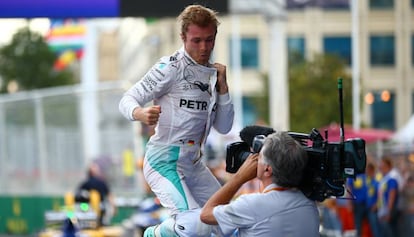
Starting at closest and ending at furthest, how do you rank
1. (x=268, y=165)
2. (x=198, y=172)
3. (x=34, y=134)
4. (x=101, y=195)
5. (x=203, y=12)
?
(x=268, y=165)
(x=203, y=12)
(x=198, y=172)
(x=101, y=195)
(x=34, y=134)

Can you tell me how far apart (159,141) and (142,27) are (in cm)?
8729

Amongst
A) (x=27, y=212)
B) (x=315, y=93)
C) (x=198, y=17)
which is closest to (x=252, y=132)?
(x=198, y=17)

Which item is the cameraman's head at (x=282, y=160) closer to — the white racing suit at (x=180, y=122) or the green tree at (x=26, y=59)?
the white racing suit at (x=180, y=122)

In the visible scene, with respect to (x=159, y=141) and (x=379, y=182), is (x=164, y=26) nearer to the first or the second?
(x=379, y=182)

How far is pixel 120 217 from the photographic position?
85.6ft

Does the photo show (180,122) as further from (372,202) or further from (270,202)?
(372,202)

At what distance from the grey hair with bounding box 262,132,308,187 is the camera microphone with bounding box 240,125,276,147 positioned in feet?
1.54

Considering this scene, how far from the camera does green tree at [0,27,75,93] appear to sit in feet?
161

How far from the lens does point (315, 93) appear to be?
187ft

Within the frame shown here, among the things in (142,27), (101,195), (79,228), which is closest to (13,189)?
(101,195)

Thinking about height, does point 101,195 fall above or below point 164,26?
below

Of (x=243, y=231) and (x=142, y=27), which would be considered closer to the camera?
(x=243, y=231)

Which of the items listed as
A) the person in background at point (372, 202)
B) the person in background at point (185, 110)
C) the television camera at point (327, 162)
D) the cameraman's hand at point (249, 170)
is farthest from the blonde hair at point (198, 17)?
the person in background at point (372, 202)

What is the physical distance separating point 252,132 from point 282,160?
671 mm
